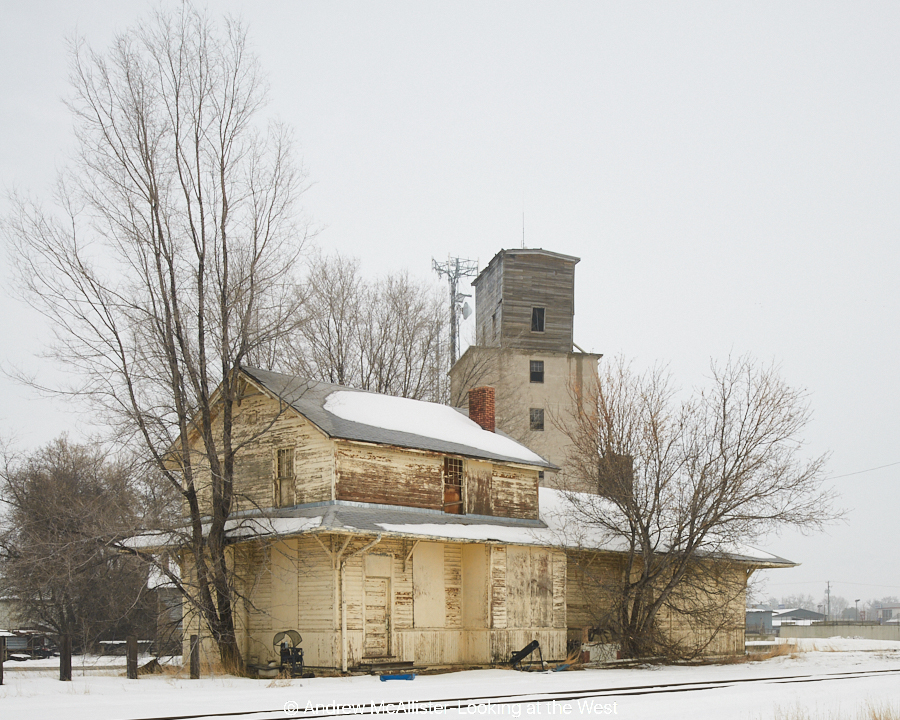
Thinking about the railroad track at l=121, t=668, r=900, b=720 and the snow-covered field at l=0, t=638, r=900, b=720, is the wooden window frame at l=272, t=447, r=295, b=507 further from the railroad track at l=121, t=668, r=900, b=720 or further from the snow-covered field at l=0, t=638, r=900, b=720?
the railroad track at l=121, t=668, r=900, b=720

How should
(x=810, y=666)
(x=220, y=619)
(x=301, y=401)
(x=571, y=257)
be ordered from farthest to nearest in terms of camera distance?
(x=571, y=257)
(x=810, y=666)
(x=301, y=401)
(x=220, y=619)

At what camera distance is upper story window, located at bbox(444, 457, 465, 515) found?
26594mm

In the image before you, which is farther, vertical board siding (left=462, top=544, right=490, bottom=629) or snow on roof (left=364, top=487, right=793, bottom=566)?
vertical board siding (left=462, top=544, right=490, bottom=629)

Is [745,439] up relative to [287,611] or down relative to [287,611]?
up

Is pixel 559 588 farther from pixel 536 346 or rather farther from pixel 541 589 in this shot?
pixel 536 346

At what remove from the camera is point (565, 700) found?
1588cm

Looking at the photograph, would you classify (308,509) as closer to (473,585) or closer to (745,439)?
(473,585)

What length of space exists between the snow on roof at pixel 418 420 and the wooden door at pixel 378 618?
14.2ft

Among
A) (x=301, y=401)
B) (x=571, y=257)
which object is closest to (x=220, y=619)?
(x=301, y=401)

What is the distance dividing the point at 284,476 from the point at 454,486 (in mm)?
4973

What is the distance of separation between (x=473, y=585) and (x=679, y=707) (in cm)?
1122

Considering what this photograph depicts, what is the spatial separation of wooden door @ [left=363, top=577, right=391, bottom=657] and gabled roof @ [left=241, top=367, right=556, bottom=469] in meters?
3.68

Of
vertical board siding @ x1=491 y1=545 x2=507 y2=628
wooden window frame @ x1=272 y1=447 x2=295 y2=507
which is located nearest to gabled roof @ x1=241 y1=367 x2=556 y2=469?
wooden window frame @ x1=272 y1=447 x2=295 y2=507

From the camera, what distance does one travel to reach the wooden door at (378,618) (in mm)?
23031
